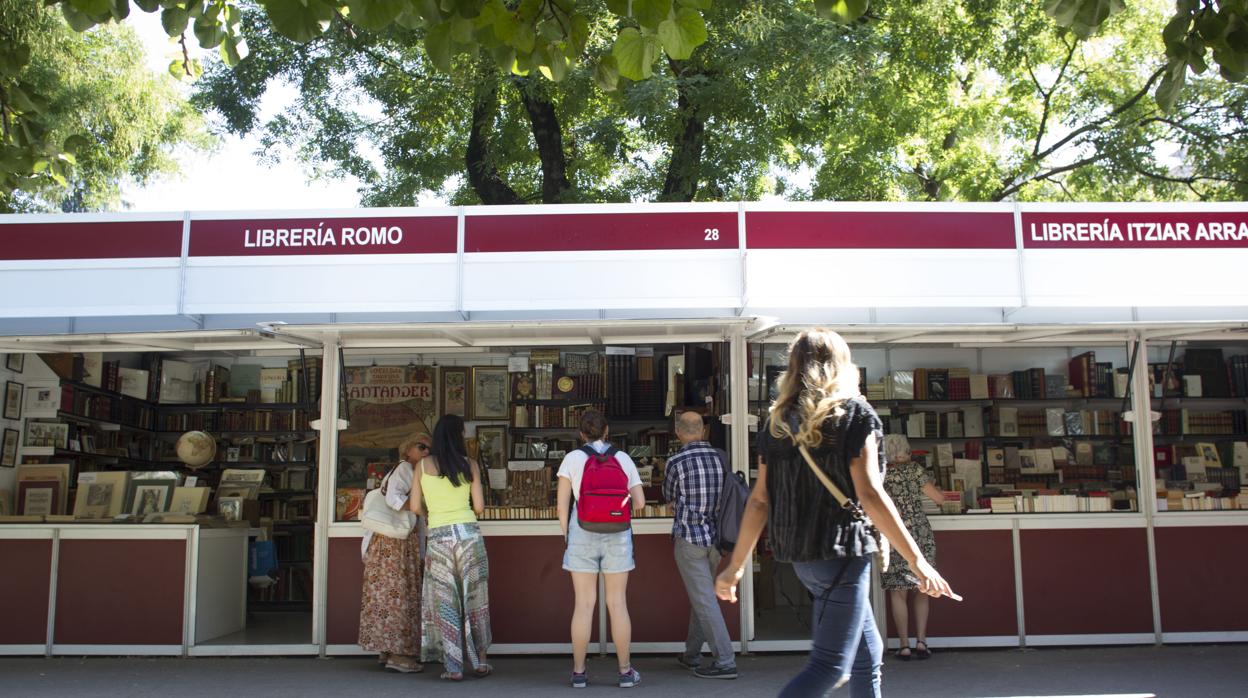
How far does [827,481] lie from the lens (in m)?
3.65

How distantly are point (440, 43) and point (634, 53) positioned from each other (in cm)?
70

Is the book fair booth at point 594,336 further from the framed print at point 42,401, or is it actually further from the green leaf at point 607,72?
the green leaf at point 607,72

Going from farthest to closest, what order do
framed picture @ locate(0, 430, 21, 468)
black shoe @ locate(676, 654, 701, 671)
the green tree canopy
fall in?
the green tree canopy → framed picture @ locate(0, 430, 21, 468) → black shoe @ locate(676, 654, 701, 671)

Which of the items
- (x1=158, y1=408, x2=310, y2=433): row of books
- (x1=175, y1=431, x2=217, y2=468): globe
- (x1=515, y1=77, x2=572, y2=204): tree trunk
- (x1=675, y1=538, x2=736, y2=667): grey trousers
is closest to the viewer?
(x1=675, y1=538, x2=736, y2=667): grey trousers

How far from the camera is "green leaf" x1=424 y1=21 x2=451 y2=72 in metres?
3.94

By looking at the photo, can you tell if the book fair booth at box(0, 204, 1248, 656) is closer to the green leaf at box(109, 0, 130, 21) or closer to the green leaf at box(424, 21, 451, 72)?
the green leaf at box(109, 0, 130, 21)

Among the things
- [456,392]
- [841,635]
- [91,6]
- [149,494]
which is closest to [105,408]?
[149,494]

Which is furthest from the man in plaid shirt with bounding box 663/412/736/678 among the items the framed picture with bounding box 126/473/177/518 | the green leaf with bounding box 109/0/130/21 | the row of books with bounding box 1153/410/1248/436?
the row of books with bounding box 1153/410/1248/436

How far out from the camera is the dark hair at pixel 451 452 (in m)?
6.77

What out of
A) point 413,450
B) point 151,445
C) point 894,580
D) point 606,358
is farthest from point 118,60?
point 894,580

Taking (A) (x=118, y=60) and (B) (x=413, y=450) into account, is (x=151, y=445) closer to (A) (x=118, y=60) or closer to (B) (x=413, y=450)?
(B) (x=413, y=450)

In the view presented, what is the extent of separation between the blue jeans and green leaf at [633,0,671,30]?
6.24ft

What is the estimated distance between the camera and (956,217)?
279 inches

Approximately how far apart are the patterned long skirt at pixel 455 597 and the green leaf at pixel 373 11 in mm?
3828
